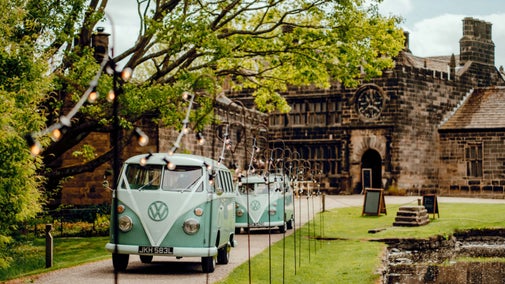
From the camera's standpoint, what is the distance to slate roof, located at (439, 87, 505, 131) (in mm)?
45594

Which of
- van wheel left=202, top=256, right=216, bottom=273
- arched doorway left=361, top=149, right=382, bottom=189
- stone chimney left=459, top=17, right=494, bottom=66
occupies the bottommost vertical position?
van wheel left=202, top=256, right=216, bottom=273

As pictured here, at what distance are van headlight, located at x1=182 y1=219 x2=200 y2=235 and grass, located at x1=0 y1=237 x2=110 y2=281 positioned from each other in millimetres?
3454

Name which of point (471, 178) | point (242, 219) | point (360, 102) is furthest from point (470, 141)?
point (242, 219)

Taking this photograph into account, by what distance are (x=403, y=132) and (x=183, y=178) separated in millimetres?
32515

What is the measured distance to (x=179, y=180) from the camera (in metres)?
15.3

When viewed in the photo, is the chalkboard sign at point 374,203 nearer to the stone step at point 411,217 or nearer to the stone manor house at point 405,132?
the stone step at point 411,217

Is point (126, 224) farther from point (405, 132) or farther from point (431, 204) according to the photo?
point (405, 132)

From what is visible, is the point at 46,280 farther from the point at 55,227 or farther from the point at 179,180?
the point at 55,227

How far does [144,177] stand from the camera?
602 inches

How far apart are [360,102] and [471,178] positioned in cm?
789

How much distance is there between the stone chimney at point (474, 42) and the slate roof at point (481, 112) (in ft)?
9.00

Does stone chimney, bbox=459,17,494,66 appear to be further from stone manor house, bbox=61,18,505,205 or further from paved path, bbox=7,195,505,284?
paved path, bbox=7,195,505,284

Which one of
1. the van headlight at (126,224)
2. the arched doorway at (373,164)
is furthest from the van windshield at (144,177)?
the arched doorway at (373,164)

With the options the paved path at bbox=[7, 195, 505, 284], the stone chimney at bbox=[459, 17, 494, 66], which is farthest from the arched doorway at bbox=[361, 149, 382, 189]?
the paved path at bbox=[7, 195, 505, 284]
